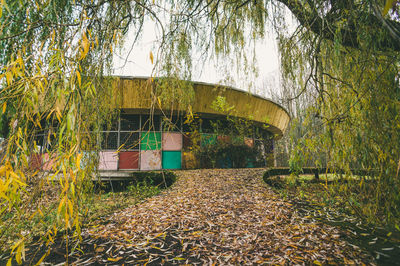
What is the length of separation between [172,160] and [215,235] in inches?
233

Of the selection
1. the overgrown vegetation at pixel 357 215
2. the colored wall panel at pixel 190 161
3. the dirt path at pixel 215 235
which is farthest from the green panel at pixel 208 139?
the overgrown vegetation at pixel 357 215

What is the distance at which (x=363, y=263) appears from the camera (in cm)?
224

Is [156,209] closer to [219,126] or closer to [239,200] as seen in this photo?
[239,200]

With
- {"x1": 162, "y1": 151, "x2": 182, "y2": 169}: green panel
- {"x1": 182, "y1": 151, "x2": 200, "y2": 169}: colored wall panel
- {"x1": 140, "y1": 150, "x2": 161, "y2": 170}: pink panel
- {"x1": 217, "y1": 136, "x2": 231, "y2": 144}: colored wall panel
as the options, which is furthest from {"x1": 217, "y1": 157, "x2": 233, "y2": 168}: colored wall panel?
{"x1": 140, "y1": 150, "x2": 161, "y2": 170}: pink panel

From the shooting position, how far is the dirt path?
7.95 ft

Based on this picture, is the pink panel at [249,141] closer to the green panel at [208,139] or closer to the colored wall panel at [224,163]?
the colored wall panel at [224,163]

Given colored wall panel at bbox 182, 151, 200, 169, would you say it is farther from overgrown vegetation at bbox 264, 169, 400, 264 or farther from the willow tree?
the willow tree

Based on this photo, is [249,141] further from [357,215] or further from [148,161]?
[357,215]

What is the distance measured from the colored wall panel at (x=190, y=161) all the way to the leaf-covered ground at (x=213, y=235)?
409 centimetres

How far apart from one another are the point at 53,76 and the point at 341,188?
2806 millimetres

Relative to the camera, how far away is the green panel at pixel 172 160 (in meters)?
8.67

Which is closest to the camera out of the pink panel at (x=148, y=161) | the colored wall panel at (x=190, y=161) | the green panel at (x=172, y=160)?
the pink panel at (x=148, y=161)

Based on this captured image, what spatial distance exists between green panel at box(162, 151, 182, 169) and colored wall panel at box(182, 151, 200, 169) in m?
0.23

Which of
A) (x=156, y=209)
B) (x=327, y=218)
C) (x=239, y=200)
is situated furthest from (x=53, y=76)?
(x=327, y=218)
